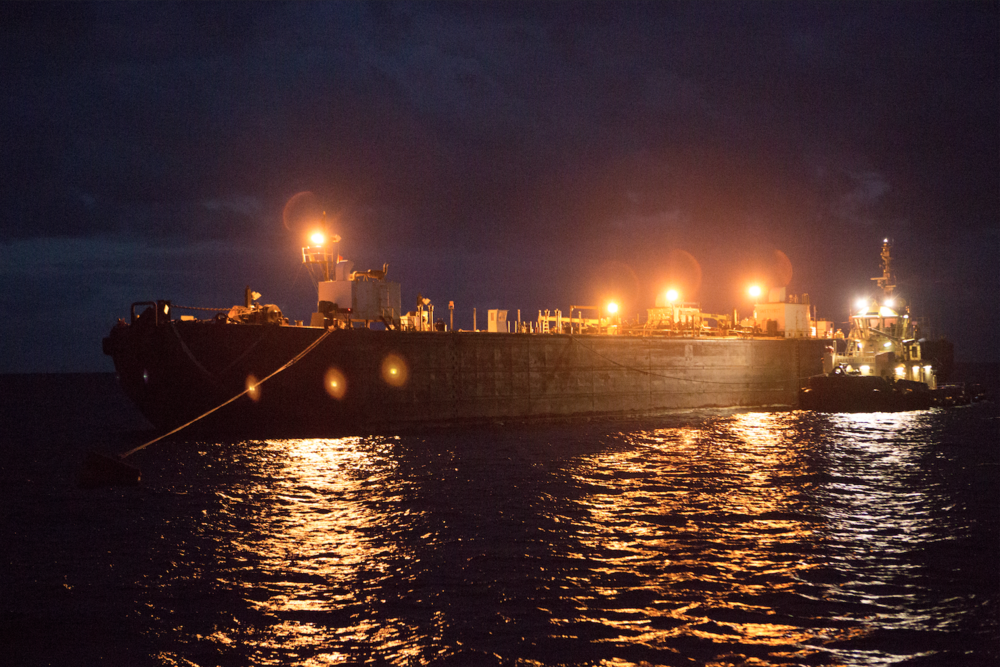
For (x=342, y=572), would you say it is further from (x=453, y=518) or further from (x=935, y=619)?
(x=935, y=619)

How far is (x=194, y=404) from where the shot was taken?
28.9m

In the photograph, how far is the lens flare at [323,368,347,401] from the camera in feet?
101

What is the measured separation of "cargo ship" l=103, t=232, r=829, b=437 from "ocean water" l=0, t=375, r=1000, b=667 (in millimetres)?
3749

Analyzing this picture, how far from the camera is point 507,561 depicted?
1306 centimetres

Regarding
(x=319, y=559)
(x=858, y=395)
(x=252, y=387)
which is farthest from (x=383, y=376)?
(x=858, y=395)

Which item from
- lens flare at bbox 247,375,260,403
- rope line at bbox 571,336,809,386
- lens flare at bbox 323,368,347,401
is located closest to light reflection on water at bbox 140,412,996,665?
lens flare at bbox 247,375,260,403

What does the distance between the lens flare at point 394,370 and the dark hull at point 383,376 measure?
0.06m

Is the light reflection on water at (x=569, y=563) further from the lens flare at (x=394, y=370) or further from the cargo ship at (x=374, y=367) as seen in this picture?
the lens flare at (x=394, y=370)

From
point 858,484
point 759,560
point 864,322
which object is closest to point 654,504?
point 759,560

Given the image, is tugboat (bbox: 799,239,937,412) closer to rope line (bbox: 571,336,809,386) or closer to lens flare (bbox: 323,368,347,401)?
rope line (bbox: 571,336,809,386)

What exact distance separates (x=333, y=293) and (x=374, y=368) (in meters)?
4.98

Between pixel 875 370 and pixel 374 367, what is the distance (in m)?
37.5

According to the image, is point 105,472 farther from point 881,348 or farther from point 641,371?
point 881,348

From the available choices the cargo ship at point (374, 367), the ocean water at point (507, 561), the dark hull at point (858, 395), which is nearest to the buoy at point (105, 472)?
the ocean water at point (507, 561)
